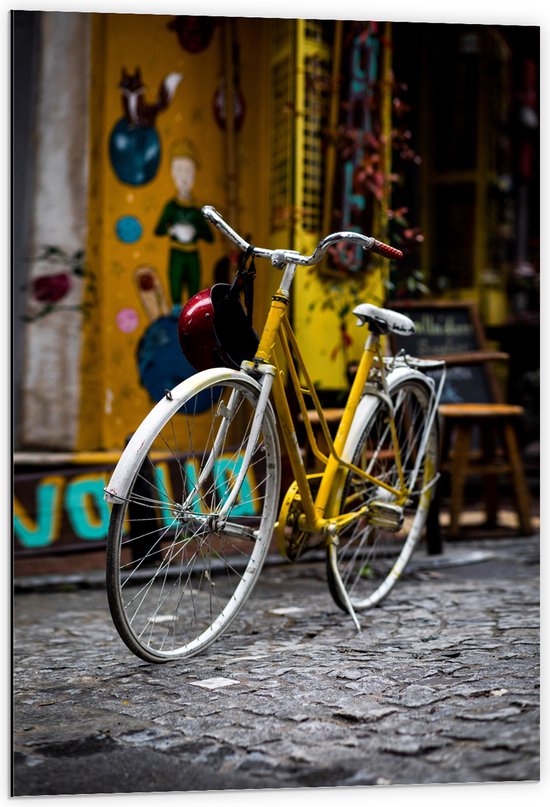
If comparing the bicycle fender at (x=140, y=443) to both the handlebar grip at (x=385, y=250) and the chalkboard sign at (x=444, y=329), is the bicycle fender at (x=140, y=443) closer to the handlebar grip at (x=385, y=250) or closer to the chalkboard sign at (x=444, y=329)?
the handlebar grip at (x=385, y=250)

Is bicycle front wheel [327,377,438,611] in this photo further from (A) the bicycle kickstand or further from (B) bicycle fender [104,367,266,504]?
(B) bicycle fender [104,367,266,504]

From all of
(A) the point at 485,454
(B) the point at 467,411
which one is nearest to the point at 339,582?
(B) the point at 467,411

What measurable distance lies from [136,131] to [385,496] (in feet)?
6.05

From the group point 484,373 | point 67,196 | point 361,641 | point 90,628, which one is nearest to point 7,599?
point 90,628

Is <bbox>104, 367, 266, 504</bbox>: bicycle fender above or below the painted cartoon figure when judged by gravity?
below

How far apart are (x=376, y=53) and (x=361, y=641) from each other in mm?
2007

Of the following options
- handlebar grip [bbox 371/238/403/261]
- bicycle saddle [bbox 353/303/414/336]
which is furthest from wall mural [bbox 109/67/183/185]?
handlebar grip [bbox 371/238/403/261]

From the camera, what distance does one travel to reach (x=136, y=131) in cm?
411

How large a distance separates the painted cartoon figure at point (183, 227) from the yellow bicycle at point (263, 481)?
958mm

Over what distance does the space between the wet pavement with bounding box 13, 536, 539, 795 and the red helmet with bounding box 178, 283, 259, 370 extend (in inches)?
30.0

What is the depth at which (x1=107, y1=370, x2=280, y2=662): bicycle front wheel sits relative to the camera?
2363 millimetres

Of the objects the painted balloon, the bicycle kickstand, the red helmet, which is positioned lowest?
the bicycle kickstand

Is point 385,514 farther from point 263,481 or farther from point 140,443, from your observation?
point 140,443

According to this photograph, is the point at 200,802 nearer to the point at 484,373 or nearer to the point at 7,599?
the point at 7,599
